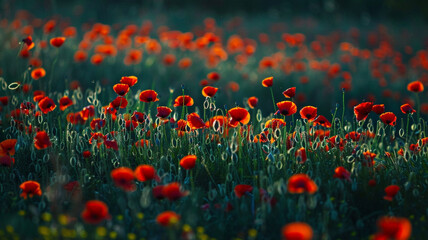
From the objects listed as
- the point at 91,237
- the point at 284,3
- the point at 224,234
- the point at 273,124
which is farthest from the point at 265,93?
the point at 284,3

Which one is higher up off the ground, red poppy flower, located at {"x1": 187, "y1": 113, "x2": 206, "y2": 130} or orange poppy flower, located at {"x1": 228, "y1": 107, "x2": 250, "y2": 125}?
orange poppy flower, located at {"x1": 228, "y1": 107, "x2": 250, "y2": 125}

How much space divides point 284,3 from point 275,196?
1200cm

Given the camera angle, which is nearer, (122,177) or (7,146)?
(122,177)

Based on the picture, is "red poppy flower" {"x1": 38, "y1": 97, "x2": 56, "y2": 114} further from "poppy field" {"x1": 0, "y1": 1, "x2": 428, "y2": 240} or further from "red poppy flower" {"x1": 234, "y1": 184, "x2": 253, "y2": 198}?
"red poppy flower" {"x1": 234, "y1": 184, "x2": 253, "y2": 198}

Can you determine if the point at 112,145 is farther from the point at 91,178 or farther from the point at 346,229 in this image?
the point at 346,229

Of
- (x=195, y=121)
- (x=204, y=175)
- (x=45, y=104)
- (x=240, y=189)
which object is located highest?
(x=45, y=104)

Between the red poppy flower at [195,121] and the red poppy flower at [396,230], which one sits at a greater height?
the red poppy flower at [396,230]

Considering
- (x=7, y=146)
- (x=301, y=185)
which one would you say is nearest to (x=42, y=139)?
(x=7, y=146)

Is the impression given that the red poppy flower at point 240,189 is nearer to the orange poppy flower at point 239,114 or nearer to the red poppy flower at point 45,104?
the orange poppy flower at point 239,114

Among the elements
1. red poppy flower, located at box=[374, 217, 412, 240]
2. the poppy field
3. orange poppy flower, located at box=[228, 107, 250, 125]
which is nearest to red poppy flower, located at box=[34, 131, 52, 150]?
the poppy field

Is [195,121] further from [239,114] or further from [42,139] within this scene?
[42,139]

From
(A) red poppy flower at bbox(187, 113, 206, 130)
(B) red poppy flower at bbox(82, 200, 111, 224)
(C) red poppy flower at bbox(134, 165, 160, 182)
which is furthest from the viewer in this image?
(A) red poppy flower at bbox(187, 113, 206, 130)

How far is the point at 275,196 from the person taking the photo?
2.13 meters

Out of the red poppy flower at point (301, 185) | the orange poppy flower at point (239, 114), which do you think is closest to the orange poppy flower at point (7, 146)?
the orange poppy flower at point (239, 114)
